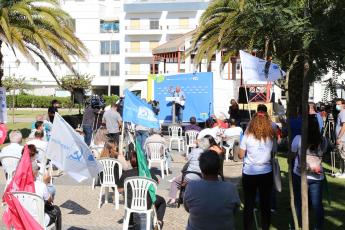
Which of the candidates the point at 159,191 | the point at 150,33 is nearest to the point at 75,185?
the point at 159,191

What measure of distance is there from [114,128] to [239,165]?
358cm

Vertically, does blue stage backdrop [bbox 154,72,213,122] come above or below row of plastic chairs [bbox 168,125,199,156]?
above

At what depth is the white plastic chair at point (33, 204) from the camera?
6.38m

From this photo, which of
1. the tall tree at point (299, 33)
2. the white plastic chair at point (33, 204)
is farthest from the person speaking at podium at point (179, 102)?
the tall tree at point (299, 33)

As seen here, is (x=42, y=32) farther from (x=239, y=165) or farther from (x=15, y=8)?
(x=239, y=165)

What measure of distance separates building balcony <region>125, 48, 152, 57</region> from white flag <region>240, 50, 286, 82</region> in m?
66.7

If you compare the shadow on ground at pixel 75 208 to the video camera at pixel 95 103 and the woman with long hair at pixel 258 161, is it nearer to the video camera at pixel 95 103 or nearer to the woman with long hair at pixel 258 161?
the woman with long hair at pixel 258 161

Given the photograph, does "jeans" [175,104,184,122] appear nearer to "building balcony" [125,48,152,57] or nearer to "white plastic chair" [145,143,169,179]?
"white plastic chair" [145,143,169,179]

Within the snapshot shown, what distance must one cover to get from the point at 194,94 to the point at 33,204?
17.2 meters

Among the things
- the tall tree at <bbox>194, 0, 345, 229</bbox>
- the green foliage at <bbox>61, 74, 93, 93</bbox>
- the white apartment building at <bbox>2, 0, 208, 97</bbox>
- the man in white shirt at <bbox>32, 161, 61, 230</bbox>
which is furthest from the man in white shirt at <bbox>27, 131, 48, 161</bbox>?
the white apartment building at <bbox>2, 0, 208, 97</bbox>

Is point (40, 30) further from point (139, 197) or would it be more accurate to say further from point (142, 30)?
point (142, 30)

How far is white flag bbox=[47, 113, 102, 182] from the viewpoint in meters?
7.00

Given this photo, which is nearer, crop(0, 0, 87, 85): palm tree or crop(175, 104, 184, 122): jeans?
crop(0, 0, 87, 85): palm tree

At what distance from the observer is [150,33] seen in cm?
7381
